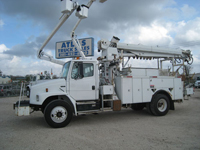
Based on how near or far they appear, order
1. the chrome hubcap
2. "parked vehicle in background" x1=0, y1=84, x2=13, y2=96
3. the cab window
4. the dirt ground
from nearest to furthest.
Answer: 1. the dirt ground
2. the cab window
3. the chrome hubcap
4. "parked vehicle in background" x1=0, y1=84, x2=13, y2=96

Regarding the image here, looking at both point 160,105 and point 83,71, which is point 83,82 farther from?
point 160,105

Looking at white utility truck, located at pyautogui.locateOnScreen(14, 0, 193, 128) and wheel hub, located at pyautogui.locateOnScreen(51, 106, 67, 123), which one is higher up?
white utility truck, located at pyautogui.locateOnScreen(14, 0, 193, 128)

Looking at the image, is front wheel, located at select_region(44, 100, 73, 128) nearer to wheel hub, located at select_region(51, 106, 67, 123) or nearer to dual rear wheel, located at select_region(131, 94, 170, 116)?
wheel hub, located at select_region(51, 106, 67, 123)

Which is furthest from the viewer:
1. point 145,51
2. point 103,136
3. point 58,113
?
point 145,51

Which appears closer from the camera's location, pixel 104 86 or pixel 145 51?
pixel 104 86

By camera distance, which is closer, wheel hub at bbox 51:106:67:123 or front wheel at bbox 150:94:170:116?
wheel hub at bbox 51:106:67:123

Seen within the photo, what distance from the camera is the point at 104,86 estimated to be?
7.00 m

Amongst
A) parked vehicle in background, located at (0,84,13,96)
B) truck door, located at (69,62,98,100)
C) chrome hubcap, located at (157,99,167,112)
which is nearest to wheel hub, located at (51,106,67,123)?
truck door, located at (69,62,98,100)

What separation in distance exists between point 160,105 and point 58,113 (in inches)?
198

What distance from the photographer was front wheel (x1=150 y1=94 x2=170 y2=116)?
306 inches

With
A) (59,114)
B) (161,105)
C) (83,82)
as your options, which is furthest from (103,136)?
(161,105)

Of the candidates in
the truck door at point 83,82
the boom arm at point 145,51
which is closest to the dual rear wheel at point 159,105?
the boom arm at point 145,51

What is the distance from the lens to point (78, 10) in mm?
7180

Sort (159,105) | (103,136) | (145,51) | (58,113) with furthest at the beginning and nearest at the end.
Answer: (145,51) < (159,105) < (58,113) < (103,136)
